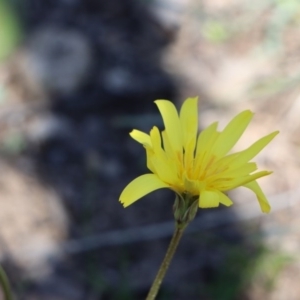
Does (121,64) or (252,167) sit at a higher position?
(121,64)

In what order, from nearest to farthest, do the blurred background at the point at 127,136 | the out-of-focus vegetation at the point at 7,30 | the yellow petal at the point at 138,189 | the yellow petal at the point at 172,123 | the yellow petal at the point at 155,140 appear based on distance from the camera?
the yellow petal at the point at 138,189, the yellow petal at the point at 155,140, the yellow petal at the point at 172,123, the blurred background at the point at 127,136, the out-of-focus vegetation at the point at 7,30

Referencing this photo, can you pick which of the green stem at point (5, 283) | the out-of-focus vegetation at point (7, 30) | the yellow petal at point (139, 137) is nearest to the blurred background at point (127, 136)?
the out-of-focus vegetation at point (7, 30)

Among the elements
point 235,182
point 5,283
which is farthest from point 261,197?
point 5,283

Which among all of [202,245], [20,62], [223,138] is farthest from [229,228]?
[223,138]

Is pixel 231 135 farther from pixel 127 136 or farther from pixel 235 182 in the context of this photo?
pixel 127 136

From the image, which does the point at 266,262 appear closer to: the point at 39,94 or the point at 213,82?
the point at 213,82

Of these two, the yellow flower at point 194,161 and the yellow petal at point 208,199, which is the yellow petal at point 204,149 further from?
the yellow petal at point 208,199
